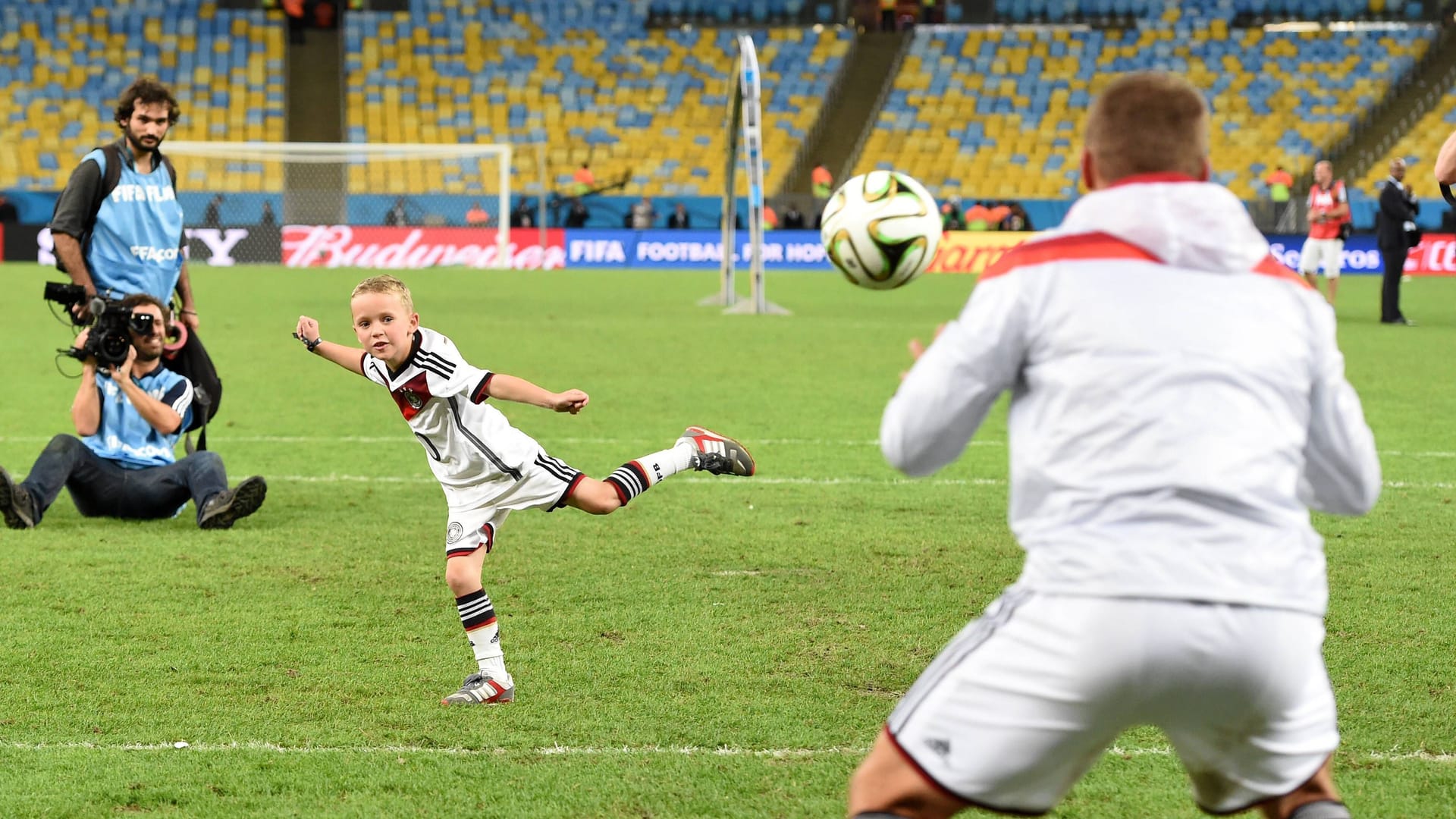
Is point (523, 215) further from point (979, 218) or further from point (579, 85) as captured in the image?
point (979, 218)

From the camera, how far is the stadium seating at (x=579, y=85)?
3941cm

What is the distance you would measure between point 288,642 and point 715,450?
1886mm

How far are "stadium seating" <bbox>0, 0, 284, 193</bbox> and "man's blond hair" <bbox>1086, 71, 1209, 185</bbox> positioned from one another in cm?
3813

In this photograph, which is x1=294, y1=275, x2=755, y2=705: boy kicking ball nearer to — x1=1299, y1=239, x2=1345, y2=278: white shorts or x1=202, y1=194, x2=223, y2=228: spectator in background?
x1=1299, y1=239, x2=1345, y2=278: white shorts

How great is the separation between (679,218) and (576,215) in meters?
2.19

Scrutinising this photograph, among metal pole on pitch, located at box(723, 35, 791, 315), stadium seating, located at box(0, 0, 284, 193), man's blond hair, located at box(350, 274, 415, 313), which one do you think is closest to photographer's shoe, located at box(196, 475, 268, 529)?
man's blond hair, located at box(350, 274, 415, 313)

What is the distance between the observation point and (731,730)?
14.1ft

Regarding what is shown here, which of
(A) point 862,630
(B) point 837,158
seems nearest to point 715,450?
(A) point 862,630

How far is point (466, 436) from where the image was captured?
4.83 m

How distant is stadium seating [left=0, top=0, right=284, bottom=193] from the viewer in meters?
38.6

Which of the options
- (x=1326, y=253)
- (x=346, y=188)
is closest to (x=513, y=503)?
(x=1326, y=253)

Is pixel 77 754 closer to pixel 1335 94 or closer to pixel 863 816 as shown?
pixel 863 816

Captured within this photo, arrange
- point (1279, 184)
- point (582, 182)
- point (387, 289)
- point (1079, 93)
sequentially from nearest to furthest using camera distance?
1. point (387, 289)
2. point (1279, 184)
3. point (582, 182)
4. point (1079, 93)

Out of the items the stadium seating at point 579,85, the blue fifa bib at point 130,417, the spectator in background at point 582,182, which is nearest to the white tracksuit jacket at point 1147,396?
the blue fifa bib at point 130,417
